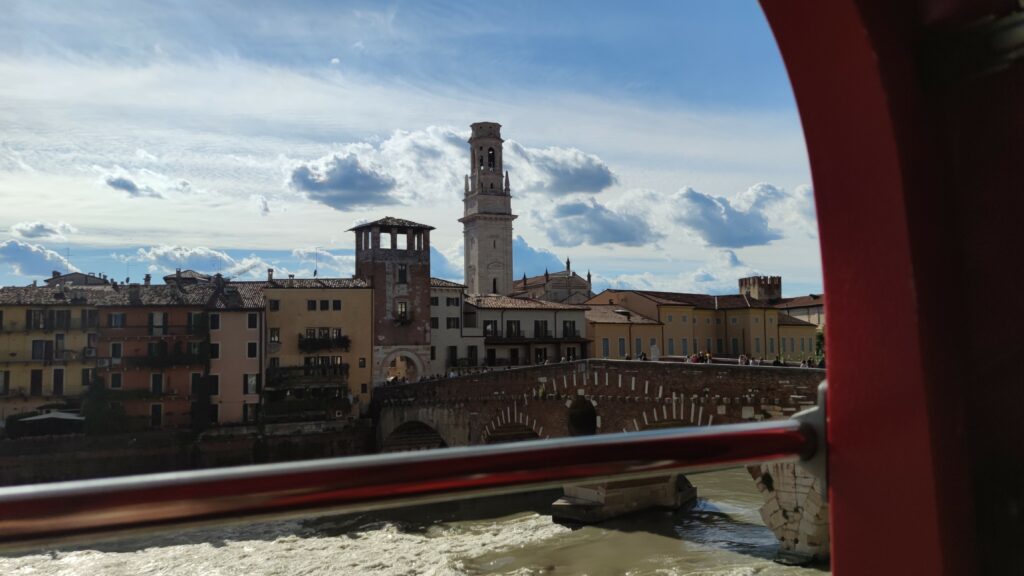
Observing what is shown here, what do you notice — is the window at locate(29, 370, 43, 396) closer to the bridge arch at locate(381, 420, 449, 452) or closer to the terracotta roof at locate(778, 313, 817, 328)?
the bridge arch at locate(381, 420, 449, 452)

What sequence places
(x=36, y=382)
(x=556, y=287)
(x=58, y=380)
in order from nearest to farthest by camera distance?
(x=36, y=382)
(x=58, y=380)
(x=556, y=287)

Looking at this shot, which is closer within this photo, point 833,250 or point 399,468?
point 399,468

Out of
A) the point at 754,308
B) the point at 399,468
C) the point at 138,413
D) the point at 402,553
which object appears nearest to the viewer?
the point at 399,468

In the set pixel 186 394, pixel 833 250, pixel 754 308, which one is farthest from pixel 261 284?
pixel 833 250

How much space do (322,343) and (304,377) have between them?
1.69m

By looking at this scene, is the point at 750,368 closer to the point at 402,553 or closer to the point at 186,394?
the point at 402,553

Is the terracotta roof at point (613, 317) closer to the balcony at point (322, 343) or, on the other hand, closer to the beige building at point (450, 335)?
the beige building at point (450, 335)

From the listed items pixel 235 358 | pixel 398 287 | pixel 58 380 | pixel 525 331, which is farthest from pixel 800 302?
pixel 58 380

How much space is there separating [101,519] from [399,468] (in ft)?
0.99

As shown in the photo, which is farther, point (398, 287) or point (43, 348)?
point (398, 287)

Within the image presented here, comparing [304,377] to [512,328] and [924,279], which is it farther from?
[924,279]

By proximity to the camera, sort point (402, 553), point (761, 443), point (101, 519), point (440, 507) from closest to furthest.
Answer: point (101, 519) < point (761, 443) < point (402, 553) < point (440, 507)

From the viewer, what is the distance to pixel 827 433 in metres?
1.22

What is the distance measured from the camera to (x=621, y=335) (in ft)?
137
